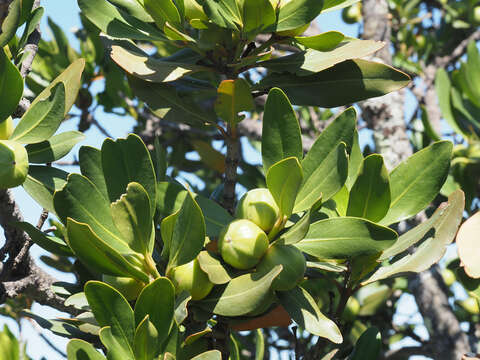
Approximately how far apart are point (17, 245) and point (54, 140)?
0.77 feet

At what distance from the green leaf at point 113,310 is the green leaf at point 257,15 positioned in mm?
480

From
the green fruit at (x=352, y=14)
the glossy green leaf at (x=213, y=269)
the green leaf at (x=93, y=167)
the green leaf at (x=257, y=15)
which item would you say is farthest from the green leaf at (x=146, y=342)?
the green fruit at (x=352, y=14)

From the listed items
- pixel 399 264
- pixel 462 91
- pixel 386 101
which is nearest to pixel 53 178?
pixel 399 264

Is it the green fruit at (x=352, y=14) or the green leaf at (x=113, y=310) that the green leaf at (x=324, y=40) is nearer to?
the green leaf at (x=113, y=310)

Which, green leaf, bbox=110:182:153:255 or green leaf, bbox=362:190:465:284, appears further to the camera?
green leaf, bbox=362:190:465:284

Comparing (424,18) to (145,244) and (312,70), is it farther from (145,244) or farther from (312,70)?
(145,244)

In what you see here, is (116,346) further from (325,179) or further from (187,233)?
(325,179)

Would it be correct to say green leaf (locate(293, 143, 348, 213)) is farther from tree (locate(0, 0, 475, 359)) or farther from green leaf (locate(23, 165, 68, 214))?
green leaf (locate(23, 165, 68, 214))

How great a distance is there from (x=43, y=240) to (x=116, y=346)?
8.7 inches

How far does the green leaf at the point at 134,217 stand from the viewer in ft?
2.59

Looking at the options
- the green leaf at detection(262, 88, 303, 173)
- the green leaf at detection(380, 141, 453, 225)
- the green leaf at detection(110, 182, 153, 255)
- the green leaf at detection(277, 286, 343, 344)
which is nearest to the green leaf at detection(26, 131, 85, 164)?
the green leaf at detection(110, 182, 153, 255)

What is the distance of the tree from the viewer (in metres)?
0.81

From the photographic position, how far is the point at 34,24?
1.11 m

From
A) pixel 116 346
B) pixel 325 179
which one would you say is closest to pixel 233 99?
pixel 325 179
